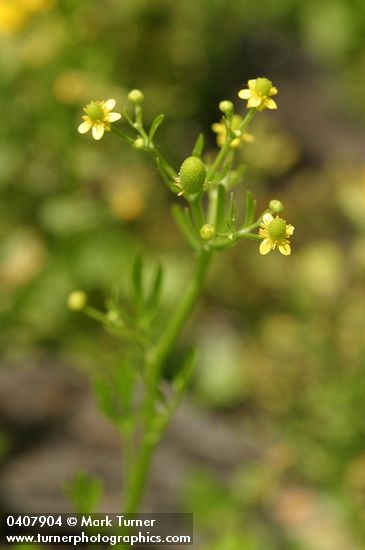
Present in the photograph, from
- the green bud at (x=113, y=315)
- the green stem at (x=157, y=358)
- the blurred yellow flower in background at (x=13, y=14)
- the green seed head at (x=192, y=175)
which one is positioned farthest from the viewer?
the blurred yellow flower in background at (x=13, y=14)

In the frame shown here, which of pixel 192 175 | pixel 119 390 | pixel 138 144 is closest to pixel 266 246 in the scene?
pixel 192 175

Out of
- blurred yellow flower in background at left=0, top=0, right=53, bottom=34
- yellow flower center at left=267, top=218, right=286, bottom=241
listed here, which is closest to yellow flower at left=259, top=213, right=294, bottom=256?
yellow flower center at left=267, top=218, right=286, bottom=241

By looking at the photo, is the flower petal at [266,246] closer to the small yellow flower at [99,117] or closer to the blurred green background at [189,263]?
the small yellow flower at [99,117]

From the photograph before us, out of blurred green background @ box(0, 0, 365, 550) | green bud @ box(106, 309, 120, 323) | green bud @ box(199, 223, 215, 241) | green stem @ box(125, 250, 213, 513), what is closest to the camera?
green bud @ box(199, 223, 215, 241)

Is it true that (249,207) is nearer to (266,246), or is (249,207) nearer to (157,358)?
(266,246)

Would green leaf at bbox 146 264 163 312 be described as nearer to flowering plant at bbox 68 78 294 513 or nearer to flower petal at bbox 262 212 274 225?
flowering plant at bbox 68 78 294 513

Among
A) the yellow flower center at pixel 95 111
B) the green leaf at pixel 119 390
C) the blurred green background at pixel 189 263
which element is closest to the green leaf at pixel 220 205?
the yellow flower center at pixel 95 111

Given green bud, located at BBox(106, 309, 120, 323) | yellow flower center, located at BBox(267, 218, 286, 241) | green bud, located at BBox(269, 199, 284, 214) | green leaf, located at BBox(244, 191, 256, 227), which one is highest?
green leaf, located at BBox(244, 191, 256, 227)
